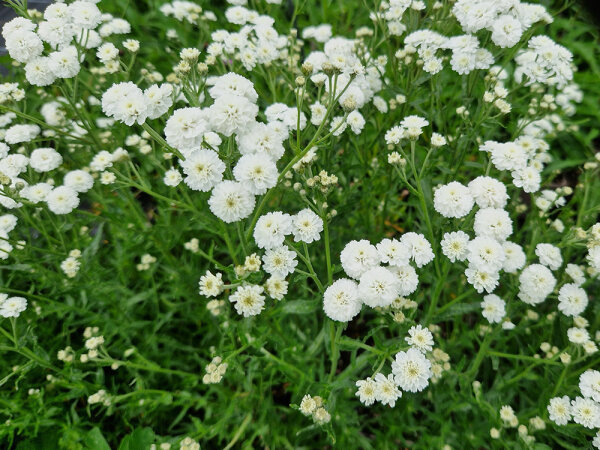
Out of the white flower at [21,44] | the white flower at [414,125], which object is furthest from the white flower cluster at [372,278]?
the white flower at [21,44]

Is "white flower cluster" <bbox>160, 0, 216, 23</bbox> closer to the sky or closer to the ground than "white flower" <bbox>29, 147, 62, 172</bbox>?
closer to the sky

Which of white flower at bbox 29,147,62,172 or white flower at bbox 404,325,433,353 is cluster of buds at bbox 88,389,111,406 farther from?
white flower at bbox 404,325,433,353

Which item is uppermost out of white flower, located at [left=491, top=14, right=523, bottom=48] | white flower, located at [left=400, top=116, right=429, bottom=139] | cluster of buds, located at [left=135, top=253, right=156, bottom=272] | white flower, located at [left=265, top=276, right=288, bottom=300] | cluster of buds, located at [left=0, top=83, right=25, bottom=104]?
white flower, located at [left=491, top=14, right=523, bottom=48]

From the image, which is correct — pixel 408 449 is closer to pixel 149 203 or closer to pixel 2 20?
pixel 149 203

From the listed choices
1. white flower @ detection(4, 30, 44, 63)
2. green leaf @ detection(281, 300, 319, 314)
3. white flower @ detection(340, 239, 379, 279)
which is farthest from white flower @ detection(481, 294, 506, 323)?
white flower @ detection(4, 30, 44, 63)

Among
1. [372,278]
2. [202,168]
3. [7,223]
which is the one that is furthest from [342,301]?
[7,223]

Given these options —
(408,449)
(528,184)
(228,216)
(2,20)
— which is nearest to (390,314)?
(228,216)
